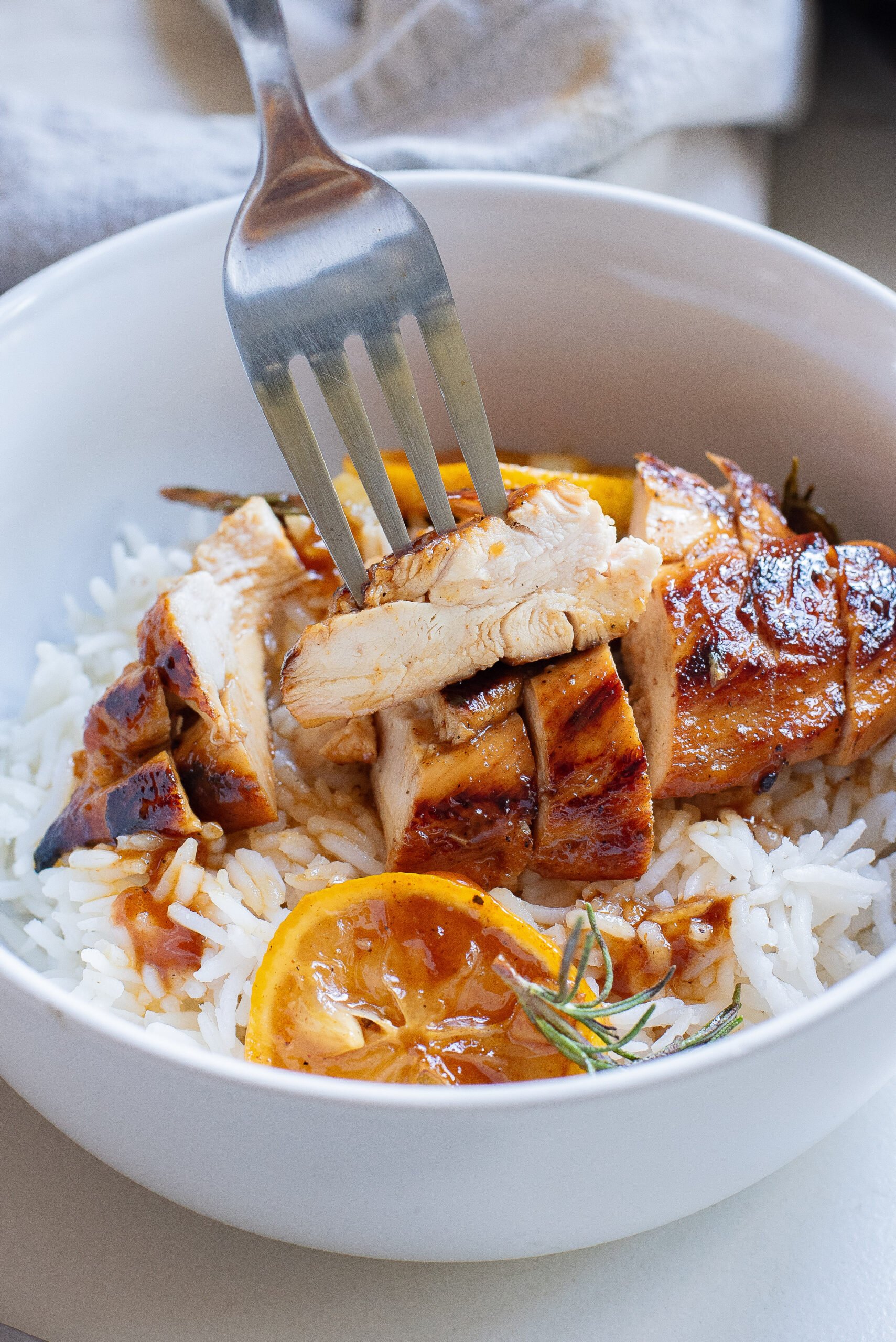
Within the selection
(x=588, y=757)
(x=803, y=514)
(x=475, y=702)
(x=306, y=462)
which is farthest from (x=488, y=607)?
(x=803, y=514)

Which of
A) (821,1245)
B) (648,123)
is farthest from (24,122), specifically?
(821,1245)

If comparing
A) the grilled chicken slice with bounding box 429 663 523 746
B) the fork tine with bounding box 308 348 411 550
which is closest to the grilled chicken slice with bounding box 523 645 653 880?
the grilled chicken slice with bounding box 429 663 523 746

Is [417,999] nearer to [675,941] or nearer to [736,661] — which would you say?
[675,941]

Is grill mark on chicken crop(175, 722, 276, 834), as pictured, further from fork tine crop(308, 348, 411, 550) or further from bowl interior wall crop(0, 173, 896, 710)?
bowl interior wall crop(0, 173, 896, 710)

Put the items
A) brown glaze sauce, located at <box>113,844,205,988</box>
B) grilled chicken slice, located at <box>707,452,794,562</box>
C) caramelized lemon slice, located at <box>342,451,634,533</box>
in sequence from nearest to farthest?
brown glaze sauce, located at <box>113,844,205,988</box>, grilled chicken slice, located at <box>707,452,794,562</box>, caramelized lemon slice, located at <box>342,451,634,533</box>

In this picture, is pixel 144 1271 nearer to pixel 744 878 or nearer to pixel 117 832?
pixel 117 832

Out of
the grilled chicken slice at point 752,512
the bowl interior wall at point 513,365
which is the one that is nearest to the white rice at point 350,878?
the grilled chicken slice at point 752,512

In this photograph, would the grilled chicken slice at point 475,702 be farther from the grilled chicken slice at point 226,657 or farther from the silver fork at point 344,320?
the grilled chicken slice at point 226,657
